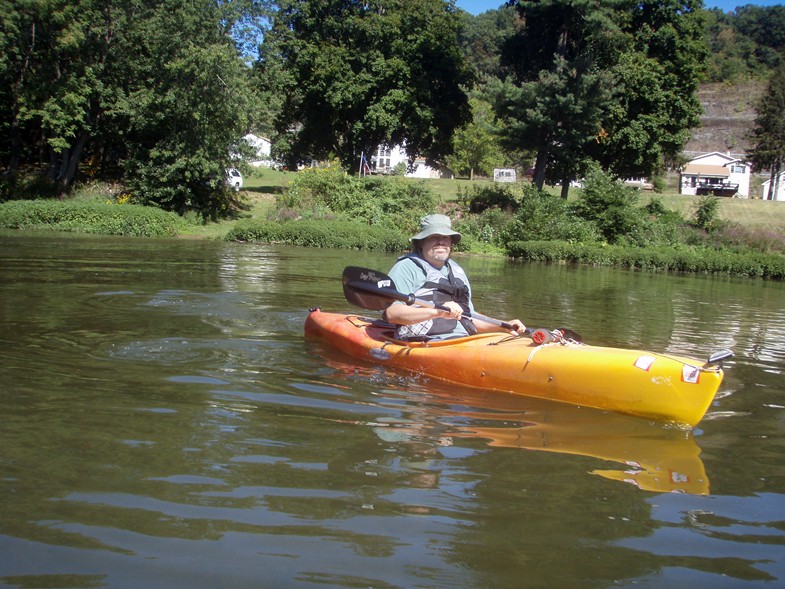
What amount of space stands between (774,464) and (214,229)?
2401 centimetres

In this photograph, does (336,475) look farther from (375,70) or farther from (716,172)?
(716,172)

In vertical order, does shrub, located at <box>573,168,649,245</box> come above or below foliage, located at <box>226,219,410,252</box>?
above

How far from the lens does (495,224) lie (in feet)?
89.6

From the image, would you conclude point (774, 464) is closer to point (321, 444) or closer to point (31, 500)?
point (321, 444)

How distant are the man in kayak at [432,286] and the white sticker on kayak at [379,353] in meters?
0.19

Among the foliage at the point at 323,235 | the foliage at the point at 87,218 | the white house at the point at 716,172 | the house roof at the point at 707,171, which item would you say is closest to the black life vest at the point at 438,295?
the foliage at the point at 323,235

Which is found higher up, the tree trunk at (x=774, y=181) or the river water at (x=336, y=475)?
the tree trunk at (x=774, y=181)

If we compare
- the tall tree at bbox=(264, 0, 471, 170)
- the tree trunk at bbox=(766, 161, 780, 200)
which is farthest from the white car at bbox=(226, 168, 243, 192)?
the tree trunk at bbox=(766, 161, 780, 200)

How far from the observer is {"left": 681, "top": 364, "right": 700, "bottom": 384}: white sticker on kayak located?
15.8 feet

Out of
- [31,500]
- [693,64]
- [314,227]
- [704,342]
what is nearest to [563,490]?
[31,500]

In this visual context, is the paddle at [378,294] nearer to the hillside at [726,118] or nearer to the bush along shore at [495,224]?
the bush along shore at [495,224]

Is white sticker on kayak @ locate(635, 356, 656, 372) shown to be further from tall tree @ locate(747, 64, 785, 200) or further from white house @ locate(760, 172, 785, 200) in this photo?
white house @ locate(760, 172, 785, 200)

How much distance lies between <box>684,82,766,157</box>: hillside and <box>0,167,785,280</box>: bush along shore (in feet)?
179

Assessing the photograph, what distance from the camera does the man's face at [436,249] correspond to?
20.8ft
